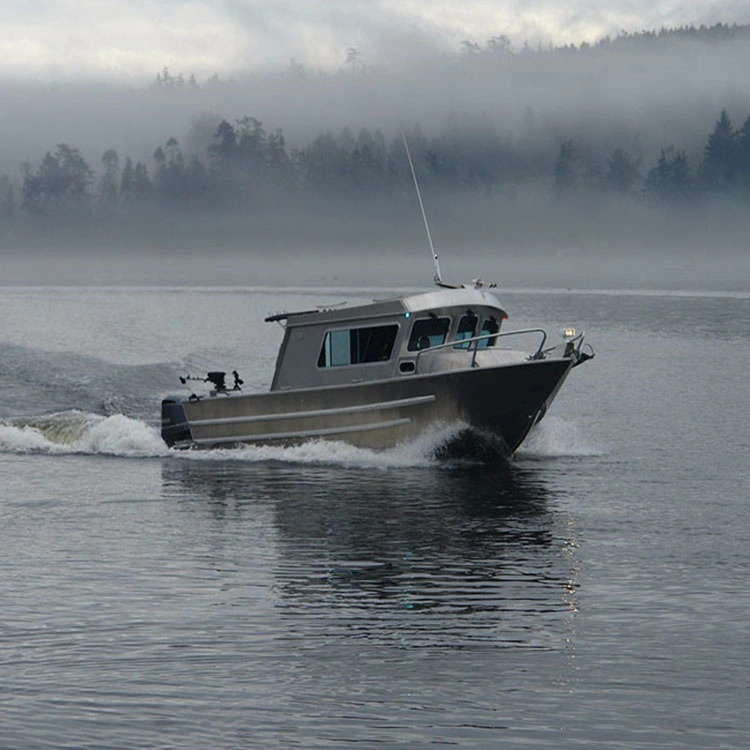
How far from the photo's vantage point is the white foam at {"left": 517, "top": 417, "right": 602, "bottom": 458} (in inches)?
1417

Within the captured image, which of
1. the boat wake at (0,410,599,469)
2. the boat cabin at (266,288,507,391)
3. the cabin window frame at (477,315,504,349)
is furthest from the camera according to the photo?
the cabin window frame at (477,315,504,349)

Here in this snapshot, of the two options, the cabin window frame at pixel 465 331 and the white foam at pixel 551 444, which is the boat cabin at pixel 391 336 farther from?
the white foam at pixel 551 444

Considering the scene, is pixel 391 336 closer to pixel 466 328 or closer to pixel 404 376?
pixel 404 376

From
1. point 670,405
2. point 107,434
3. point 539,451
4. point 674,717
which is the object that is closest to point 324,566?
point 674,717

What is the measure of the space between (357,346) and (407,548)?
32.4ft

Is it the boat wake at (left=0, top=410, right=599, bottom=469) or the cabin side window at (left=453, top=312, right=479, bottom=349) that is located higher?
the cabin side window at (left=453, top=312, right=479, bottom=349)

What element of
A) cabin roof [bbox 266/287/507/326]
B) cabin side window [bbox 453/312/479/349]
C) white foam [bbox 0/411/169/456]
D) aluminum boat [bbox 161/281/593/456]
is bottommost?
white foam [bbox 0/411/169/456]

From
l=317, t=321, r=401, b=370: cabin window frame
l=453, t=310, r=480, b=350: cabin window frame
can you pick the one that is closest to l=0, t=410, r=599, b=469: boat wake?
l=317, t=321, r=401, b=370: cabin window frame

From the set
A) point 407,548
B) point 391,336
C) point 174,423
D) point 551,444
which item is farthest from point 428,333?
point 407,548

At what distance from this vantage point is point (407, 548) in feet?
79.7

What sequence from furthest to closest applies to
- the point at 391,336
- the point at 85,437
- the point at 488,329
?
the point at 85,437 → the point at 488,329 → the point at 391,336

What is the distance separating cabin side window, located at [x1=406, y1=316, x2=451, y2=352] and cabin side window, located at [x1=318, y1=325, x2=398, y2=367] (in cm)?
44

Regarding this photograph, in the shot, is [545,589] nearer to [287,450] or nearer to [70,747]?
[70,747]

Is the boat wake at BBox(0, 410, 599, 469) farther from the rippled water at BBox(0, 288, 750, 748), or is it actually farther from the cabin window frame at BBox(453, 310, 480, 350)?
the cabin window frame at BBox(453, 310, 480, 350)
